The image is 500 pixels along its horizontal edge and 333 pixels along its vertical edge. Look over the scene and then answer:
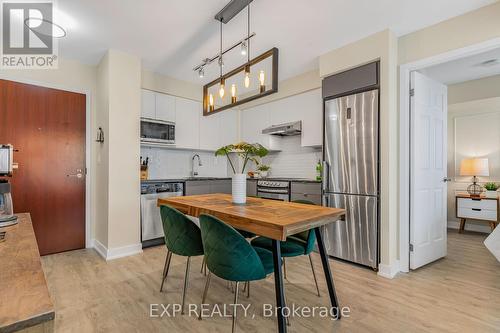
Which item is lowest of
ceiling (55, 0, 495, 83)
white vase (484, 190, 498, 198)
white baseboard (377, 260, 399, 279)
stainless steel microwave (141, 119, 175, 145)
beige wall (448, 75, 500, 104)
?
white baseboard (377, 260, 399, 279)

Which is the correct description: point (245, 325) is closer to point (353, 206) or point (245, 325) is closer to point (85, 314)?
point (85, 314)

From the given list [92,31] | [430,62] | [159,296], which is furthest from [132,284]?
[430,62]

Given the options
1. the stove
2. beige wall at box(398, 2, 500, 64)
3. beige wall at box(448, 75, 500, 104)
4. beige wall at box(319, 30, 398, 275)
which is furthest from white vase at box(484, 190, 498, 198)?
the stove

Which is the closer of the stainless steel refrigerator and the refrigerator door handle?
the stainless steel refrigerator

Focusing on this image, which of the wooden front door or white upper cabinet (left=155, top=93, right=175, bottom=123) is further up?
white upper cabinet (left=155, top=93, right=175, bottom=123)

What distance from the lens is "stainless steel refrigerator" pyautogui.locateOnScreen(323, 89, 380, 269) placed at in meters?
2.85

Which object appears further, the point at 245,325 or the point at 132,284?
the point at 132,284

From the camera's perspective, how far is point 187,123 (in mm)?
4480

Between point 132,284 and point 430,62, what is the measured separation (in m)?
3.64

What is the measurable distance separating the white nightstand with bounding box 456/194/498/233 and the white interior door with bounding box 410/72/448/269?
1.60m

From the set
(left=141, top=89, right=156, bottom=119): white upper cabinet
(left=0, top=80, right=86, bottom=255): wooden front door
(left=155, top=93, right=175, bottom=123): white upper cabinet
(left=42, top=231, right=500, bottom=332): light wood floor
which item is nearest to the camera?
(left=42, top=231, right=500, bottom=332): light wood floor

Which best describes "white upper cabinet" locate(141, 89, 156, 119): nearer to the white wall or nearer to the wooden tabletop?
the wooden tabletop

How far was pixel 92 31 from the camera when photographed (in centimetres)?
281

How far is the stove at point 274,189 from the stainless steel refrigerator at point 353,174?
724 millimetres
